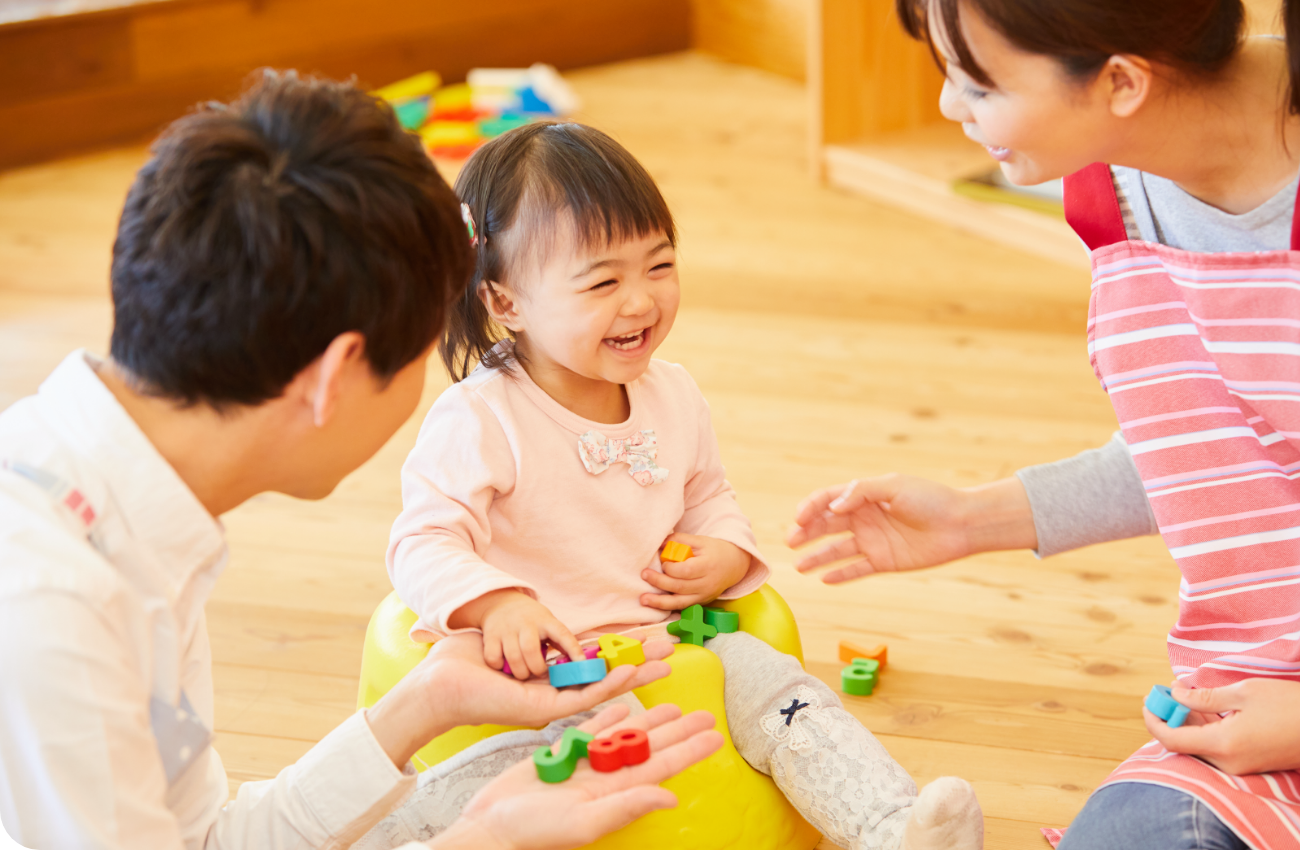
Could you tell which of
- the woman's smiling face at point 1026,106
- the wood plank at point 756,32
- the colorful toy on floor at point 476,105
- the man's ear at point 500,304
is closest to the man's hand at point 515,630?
the man's ear at point 500,304

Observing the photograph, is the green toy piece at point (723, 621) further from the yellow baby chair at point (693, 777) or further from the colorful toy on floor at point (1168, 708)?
the colorful toy on floor at point (1168, 708)

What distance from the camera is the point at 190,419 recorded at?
30.5 inches

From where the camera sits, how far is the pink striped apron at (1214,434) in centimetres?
92

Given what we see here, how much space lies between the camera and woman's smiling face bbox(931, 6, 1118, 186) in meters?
0.88

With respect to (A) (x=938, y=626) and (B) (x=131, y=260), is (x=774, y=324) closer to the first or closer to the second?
(A) (x=938, y=626)

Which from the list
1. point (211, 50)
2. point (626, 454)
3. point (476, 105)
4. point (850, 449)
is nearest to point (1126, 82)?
point (626, 454)

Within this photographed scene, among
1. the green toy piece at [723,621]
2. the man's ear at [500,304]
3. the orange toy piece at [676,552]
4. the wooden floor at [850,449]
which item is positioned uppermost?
the man's ear at [500,304]

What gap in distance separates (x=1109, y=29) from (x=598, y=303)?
43cm

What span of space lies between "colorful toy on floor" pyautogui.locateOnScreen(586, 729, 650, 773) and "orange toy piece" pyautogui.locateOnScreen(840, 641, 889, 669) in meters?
0.51

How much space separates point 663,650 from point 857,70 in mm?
2179

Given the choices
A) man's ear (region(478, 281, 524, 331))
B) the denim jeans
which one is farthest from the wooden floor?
man's ear (region(478, 281, 524, 331))

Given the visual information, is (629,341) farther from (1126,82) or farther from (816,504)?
(1126,82)

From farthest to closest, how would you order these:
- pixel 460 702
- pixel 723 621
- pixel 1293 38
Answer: pixel 723 621 → pixel 460 702 → pixel 1293 38

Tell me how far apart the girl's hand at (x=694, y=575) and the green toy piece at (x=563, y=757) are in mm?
222
